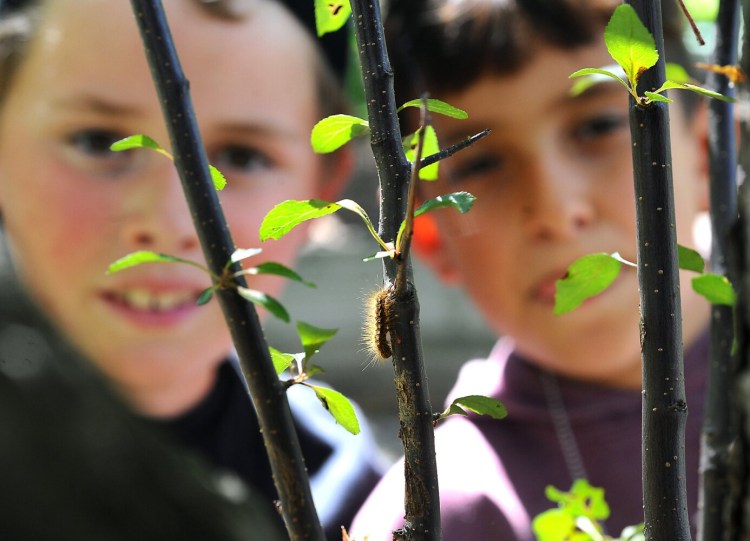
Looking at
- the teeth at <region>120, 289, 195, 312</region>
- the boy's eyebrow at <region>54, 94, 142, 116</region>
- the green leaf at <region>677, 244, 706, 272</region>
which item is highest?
the boy's eyebrow at <region>54, 94, 142, 116</region>

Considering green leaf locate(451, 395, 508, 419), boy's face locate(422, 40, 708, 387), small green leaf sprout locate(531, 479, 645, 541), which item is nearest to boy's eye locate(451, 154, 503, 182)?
boy's face locate(422, 40, 708, 387)

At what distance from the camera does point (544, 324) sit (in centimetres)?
75

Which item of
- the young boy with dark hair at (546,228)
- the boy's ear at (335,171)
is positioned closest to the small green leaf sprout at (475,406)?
the young boy with dark hair at (546,228)

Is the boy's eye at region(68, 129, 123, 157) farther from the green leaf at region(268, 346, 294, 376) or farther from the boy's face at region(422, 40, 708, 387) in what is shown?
the green leaf at region(268, 346, 294, 376)

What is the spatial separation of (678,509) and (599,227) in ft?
1.48

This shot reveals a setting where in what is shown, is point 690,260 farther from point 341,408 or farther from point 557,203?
point 557,203

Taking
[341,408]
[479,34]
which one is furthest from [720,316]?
[479,34]

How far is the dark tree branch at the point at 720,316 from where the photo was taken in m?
0.43

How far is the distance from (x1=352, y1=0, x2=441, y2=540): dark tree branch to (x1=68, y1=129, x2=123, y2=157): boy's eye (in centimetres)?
61

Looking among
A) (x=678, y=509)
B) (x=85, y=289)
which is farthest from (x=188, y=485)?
(x=678, y=509)

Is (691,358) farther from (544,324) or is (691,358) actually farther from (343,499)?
(343,499)

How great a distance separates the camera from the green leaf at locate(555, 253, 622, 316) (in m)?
0.32

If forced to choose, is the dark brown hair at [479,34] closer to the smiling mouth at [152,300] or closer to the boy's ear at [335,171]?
the boy's ear at [335,171]

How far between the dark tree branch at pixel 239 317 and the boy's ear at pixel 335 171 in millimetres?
653
